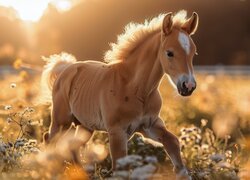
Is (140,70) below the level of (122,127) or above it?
above

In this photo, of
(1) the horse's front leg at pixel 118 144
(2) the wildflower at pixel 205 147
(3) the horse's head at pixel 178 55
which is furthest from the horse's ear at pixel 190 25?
(2) the wildflower at pixel 205 147

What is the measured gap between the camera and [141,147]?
8734mm

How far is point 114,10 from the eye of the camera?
38469mm

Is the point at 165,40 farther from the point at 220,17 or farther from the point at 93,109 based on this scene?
the point at 220,17

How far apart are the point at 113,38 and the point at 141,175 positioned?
3346cm

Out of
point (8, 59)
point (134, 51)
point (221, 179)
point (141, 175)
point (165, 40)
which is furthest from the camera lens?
point (8, 59)

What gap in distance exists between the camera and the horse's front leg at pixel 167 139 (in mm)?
6844

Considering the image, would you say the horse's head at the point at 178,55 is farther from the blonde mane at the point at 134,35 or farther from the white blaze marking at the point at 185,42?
the blonde mane at the point at 134,35

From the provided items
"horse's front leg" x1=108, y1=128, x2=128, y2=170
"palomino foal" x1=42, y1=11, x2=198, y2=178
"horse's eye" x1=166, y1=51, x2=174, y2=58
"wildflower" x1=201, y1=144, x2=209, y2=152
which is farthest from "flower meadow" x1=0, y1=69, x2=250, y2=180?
"horse's eye" x1=166, y1=51, x2=174, y2=58

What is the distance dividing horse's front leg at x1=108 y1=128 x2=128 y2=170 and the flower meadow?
0.42 feet

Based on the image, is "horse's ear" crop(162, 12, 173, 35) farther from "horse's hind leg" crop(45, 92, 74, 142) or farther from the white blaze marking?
"horse's hind leg" crop(45, 92, 74, 142)

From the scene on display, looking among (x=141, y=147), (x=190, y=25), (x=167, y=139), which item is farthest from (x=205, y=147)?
(x=190, y=25)

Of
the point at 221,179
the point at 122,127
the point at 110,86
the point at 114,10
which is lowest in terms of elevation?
the point at 221,179

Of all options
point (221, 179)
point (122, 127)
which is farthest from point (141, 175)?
point (122, 127)
